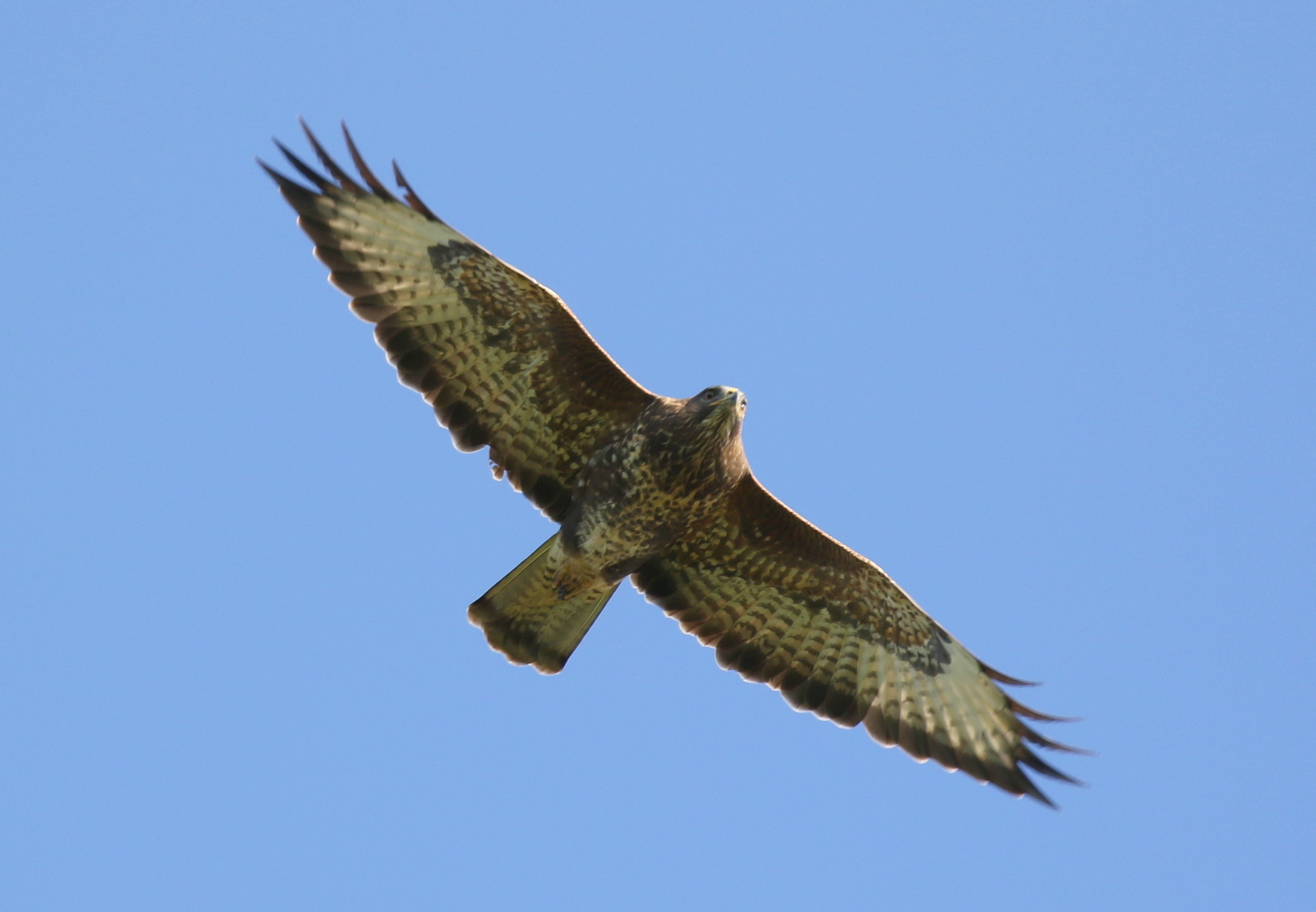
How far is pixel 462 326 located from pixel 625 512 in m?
1.59

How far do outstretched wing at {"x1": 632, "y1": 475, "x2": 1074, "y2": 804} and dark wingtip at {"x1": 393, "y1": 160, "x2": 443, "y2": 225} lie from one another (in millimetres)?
2763

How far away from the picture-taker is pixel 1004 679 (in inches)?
415

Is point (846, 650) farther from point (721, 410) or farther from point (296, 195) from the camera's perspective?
point (296, 195)

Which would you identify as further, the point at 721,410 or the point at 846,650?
the point at 846,650

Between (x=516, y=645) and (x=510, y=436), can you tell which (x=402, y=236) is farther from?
(x=516, y=645)

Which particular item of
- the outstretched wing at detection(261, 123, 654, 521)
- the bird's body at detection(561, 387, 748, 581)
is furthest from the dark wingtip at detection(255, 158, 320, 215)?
the bird's body at detection(561, 387, 748, 581)

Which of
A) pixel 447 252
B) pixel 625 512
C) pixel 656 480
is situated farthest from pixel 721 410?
pixel 447 252

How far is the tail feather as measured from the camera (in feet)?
33.4

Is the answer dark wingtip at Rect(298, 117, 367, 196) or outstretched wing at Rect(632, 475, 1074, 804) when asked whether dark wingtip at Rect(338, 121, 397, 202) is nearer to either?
dark wingtip at Rect(298, 117, 367, 196)

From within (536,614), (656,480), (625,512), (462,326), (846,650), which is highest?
(846,650)

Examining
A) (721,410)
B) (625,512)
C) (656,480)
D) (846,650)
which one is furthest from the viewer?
(846,650)

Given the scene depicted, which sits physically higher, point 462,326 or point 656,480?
point 462,326

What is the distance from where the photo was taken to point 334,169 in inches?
384

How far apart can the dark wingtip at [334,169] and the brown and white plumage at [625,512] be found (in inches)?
0.4
